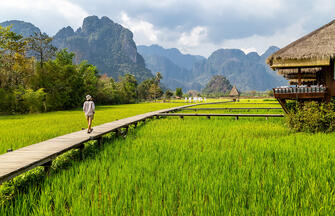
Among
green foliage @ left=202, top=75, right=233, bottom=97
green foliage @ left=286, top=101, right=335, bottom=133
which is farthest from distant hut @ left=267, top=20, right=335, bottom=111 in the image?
green foliage @ left=202, top=75, right=233, bottom=97

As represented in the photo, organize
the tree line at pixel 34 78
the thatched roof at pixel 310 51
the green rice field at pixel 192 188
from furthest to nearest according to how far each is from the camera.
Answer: the tree line at pixel 34 78, the thatched roof at pixel 310 51, the green rice field at pixel 192 188

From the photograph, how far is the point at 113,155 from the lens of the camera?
14.5 ft

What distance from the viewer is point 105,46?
162 meters

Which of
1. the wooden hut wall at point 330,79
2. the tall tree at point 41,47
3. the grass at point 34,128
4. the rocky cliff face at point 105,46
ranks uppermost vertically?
the rocky cliff face at point 105,46

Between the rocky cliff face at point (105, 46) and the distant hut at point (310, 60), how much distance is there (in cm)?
13024

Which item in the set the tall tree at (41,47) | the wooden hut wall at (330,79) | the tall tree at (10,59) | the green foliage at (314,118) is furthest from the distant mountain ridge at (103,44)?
the green foliage at (314,118)

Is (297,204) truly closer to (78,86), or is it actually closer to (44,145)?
(44,145)

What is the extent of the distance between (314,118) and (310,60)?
7.57 feet

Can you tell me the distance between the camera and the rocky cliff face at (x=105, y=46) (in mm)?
141275

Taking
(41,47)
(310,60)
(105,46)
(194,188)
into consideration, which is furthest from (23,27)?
(194,188)

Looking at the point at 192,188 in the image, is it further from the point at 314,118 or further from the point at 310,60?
the point at 310,60

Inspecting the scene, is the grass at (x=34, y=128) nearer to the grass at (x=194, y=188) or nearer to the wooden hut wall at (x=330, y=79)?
the grass at (x=194, y=188)

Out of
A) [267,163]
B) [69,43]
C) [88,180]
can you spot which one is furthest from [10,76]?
[69,43]

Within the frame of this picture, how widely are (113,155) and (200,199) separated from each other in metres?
2.57
